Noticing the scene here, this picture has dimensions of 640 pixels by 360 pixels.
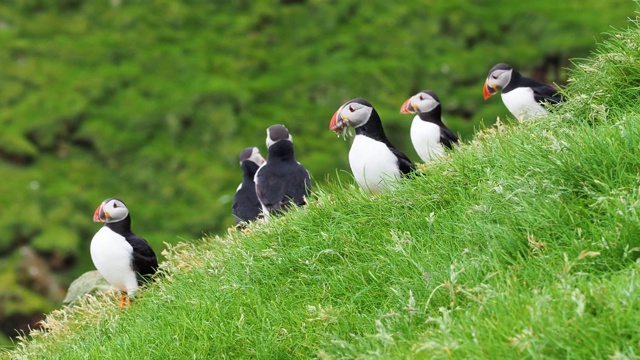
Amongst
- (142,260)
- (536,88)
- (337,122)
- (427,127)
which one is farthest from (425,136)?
(142,260)

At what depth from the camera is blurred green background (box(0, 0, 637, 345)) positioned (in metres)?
17.8

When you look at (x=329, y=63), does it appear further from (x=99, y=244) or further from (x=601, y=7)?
(x=99, y=244)

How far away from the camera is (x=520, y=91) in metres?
8.85

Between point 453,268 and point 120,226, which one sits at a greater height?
point 120,226

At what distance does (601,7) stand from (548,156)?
16.8m

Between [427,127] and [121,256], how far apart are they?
3.15 metres

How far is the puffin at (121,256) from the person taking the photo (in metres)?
8.38

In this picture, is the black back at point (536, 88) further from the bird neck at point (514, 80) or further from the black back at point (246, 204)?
the black back at point (246, 204)

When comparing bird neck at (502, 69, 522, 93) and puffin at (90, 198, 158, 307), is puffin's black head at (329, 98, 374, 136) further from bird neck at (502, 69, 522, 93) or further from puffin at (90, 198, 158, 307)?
puffin at (90, 198, 158, 307)

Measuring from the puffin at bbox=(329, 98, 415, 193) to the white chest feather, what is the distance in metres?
1.38

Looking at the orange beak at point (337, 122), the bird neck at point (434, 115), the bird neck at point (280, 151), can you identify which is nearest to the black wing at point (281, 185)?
the bird neck at point (280, 151)

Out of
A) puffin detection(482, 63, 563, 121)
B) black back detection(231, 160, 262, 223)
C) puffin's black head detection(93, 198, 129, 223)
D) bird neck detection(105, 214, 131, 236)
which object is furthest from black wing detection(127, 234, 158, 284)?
puffin detection(482, 63, 563, 121)

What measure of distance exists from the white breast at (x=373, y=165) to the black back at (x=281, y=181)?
2.45ft

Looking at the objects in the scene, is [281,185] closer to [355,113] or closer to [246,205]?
[355,113]
